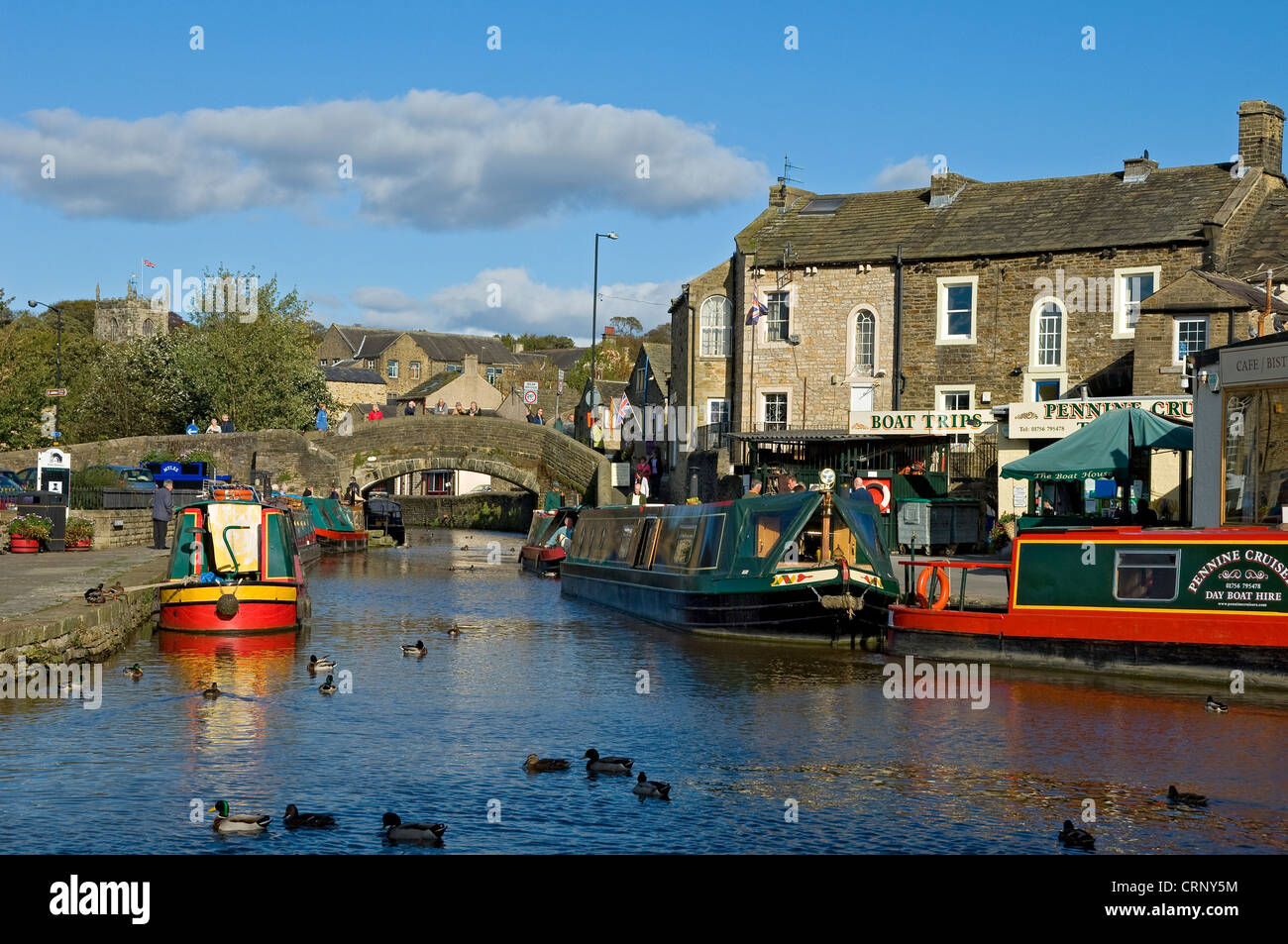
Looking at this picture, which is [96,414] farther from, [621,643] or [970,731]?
[970,731]

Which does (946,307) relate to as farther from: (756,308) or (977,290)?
(756,308)

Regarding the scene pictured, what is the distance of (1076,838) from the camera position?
9500 mm

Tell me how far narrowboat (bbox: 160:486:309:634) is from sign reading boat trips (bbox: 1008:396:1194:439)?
18043 millimetres

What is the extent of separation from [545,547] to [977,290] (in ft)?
43.8

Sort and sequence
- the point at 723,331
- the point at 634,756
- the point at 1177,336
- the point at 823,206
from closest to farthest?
1. the point at 634,756
2. the point at 1177,336
3. the point at 723,331
4. the point at 823,206

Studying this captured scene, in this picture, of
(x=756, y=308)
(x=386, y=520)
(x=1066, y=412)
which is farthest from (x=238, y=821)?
(x=386, y=520)

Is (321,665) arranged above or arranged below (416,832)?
above

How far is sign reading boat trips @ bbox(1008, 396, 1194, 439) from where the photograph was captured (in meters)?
30.3

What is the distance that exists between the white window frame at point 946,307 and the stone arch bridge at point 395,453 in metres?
13.2

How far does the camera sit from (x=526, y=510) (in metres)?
62.0

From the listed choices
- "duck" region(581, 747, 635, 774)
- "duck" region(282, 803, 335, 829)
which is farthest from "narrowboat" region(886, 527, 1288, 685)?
"duck" region(282, 803, 335, 829)

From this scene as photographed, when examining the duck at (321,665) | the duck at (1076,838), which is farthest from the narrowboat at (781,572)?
the duck at (1076,838)

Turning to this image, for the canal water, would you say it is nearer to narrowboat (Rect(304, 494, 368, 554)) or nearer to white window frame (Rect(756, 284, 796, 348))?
white window frame (Rect(756, 284, 796, 348))
